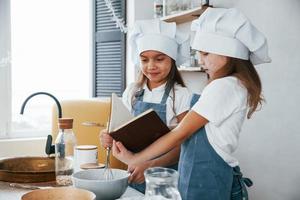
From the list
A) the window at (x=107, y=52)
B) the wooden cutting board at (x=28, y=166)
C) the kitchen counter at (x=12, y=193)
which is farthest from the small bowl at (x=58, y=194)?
the window at (x=107, y=52)

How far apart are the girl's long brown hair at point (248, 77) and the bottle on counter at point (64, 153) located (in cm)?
59

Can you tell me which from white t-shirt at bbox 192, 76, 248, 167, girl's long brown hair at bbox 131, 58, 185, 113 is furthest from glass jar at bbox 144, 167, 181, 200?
girl's long brown hair at bbox 131, 58, 185, 113

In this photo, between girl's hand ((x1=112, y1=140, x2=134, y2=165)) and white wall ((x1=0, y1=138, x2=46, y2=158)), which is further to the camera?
white wall ((x1=0, y1=138, x2=46, y2=158))

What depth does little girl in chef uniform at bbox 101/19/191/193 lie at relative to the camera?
5.71ft

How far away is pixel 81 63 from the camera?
11.8 ft

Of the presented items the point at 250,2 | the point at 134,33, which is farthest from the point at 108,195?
the point at 250,2

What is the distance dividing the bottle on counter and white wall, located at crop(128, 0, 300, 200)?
1.05m

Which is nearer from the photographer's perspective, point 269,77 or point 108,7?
point 269,77

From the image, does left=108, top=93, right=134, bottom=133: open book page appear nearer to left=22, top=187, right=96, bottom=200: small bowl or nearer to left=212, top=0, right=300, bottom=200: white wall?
left=22, top=187, right=96, bottom=200: small bowl

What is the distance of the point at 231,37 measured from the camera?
52.9 inches

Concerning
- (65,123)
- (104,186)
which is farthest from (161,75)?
(104,186)

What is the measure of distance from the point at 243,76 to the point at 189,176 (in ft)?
1.29

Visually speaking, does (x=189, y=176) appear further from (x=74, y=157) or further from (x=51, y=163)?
(x=51, y=163)

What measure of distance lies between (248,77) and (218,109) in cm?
17
